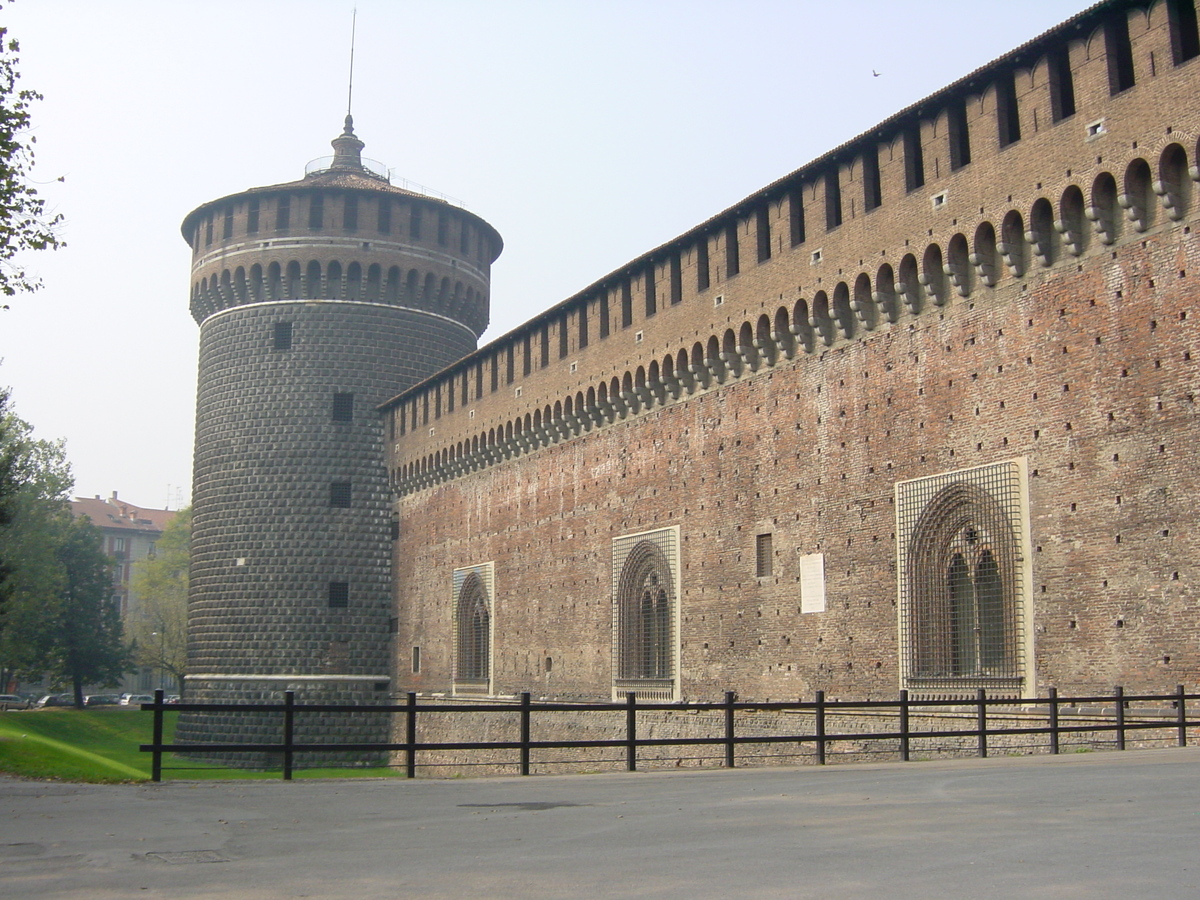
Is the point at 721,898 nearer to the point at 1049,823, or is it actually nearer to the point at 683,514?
the point at 1049,823

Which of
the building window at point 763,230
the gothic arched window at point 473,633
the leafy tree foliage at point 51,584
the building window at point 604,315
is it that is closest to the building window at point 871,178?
the building window at point 763,230

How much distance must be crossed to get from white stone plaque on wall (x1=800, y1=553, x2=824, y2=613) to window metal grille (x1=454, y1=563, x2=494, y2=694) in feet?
36.0

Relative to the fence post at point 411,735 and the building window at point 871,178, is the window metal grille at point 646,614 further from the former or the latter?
the fence post at point 411,735

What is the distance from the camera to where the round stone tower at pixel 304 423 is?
103 feet

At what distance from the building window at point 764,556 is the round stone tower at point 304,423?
15572mm

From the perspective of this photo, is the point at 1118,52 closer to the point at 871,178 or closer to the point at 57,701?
the point at 871,178

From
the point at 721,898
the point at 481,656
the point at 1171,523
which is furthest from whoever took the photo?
the point at 481,656

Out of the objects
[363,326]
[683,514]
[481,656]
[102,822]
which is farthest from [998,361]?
[363,326]

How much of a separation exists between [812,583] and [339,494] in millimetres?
17466

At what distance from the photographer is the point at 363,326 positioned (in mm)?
33250

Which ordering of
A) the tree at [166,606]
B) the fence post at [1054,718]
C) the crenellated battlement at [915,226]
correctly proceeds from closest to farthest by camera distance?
the fence post at [1054,718], the crenellated battlement at [915,226], the tree at [166,606]

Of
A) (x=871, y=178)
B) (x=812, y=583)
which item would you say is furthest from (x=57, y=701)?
(x=871, y=178)

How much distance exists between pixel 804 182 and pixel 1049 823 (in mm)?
13748

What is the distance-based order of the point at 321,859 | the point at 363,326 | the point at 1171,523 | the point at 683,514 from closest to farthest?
the point at 321,859, the point at 1171,523, the point at 683,514, the point at 363,326
